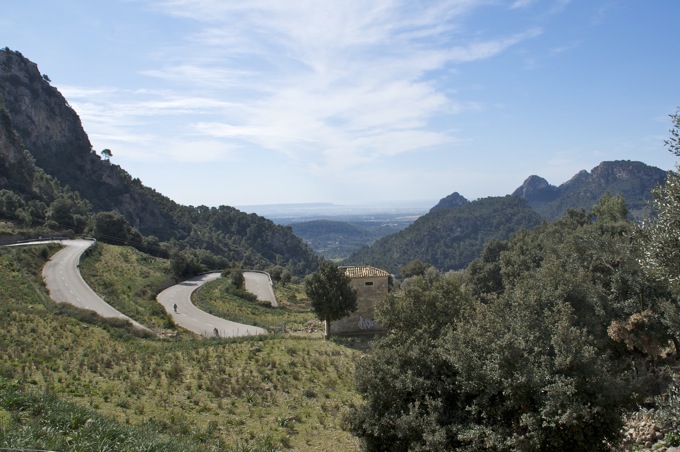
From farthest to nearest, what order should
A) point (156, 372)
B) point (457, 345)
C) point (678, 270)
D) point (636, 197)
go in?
point (636, 197) < point (156, 372) < point (457, 345) < point (678, 270)

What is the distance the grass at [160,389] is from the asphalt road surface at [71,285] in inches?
240

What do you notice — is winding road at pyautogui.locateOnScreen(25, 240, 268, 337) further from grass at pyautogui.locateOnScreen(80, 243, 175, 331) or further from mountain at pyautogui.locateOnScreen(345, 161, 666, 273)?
mountain at pyautogui.locateOnScreen(345, 161, 666, 273)

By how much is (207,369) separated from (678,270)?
19.3 m

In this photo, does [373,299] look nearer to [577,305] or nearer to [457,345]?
[577,305]

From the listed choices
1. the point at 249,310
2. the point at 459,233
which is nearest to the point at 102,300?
the point at 249,310

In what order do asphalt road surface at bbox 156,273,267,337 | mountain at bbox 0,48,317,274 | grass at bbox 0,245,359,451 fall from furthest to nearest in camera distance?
mountain at bbox 0,48,317,274
asphalt road surface at bbox 156,273,267,337
grass at bbox 0,245,359,451

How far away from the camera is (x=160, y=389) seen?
18.4 meters

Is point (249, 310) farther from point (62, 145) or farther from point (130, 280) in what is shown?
point (62, 145)

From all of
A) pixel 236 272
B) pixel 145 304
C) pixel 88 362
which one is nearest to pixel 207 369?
pixel 88 362

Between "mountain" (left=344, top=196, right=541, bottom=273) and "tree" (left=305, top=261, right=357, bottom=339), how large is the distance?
5197 inches

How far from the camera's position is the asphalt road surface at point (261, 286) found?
200ft

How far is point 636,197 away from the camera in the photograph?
169875mm

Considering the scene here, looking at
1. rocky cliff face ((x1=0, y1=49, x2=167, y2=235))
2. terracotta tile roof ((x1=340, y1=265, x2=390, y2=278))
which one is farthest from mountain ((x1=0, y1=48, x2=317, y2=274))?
terracotta tile roof ((x1=340, y1=265, x2=390, y2=278))

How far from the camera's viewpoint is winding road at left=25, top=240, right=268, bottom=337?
37.4 metres
